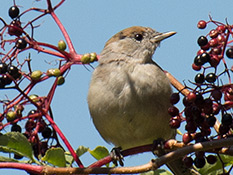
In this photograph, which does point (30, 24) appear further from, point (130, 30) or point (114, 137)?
point (130, 30)

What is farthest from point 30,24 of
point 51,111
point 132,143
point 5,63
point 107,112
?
point 132,143

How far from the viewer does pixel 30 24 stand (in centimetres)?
414

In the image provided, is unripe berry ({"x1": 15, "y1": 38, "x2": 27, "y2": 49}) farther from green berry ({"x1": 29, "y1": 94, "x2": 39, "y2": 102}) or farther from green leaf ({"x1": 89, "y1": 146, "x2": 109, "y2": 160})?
green leaf ({"x1": 89, "y1": 146, "x2": 109, "y2": 160})

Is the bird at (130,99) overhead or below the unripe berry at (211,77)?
overhead

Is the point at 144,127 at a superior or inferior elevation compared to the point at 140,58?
inferior

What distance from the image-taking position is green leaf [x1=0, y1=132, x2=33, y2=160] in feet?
10.9

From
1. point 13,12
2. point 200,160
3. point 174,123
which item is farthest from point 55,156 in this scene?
point 13,12

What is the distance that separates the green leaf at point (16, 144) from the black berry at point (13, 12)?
131 centimetres

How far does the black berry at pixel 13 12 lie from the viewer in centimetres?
411

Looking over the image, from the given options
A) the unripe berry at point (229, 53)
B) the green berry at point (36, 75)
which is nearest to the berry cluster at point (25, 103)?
the green berry at point (36, 75)

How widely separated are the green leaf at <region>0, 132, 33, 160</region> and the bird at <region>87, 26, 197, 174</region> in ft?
6.32

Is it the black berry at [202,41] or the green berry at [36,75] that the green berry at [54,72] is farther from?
the black berry at [202,41]

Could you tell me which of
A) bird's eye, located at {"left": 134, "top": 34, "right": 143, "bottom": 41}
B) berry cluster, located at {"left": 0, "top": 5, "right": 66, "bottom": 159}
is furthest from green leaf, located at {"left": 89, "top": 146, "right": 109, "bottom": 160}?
bird's eye, located at {"left": 134, "top": 34, "right": 143, "bottom": 41}

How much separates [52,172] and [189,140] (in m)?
0.96
